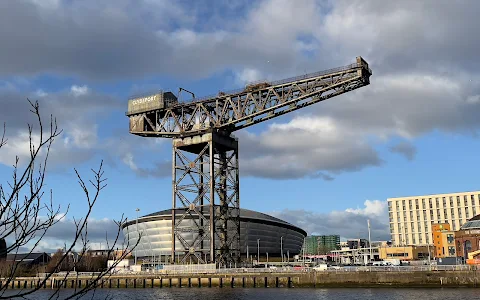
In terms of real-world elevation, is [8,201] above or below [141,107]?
below

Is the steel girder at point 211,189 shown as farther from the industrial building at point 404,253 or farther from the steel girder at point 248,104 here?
the industrial building at point 404,253

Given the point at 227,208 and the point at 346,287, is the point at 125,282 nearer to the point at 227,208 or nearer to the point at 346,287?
the point at 227,208

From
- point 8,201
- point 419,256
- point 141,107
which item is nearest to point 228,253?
point 141,107

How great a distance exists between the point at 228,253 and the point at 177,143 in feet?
62.9

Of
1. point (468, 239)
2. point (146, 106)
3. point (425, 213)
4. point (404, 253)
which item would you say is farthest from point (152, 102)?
point (425, 213)

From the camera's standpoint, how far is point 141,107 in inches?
3280

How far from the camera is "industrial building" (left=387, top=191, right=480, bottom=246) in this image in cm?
16838

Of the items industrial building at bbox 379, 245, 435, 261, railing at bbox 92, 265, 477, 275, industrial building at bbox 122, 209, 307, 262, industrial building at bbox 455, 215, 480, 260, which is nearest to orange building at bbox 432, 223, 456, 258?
industrial building at bbox 379, 245, 435, 261

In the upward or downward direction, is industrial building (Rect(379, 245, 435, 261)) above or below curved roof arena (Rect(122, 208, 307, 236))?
below

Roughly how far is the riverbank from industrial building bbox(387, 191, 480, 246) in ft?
382

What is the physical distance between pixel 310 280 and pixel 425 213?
12375 centimetres

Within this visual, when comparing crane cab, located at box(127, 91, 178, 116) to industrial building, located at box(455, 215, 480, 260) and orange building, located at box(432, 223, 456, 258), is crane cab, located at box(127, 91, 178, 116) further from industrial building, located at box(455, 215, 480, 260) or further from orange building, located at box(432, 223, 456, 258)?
orange building, located at box(432, 223, 456, 258)

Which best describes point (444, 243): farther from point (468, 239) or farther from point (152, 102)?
point (152, 102)

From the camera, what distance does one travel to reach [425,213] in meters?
177
